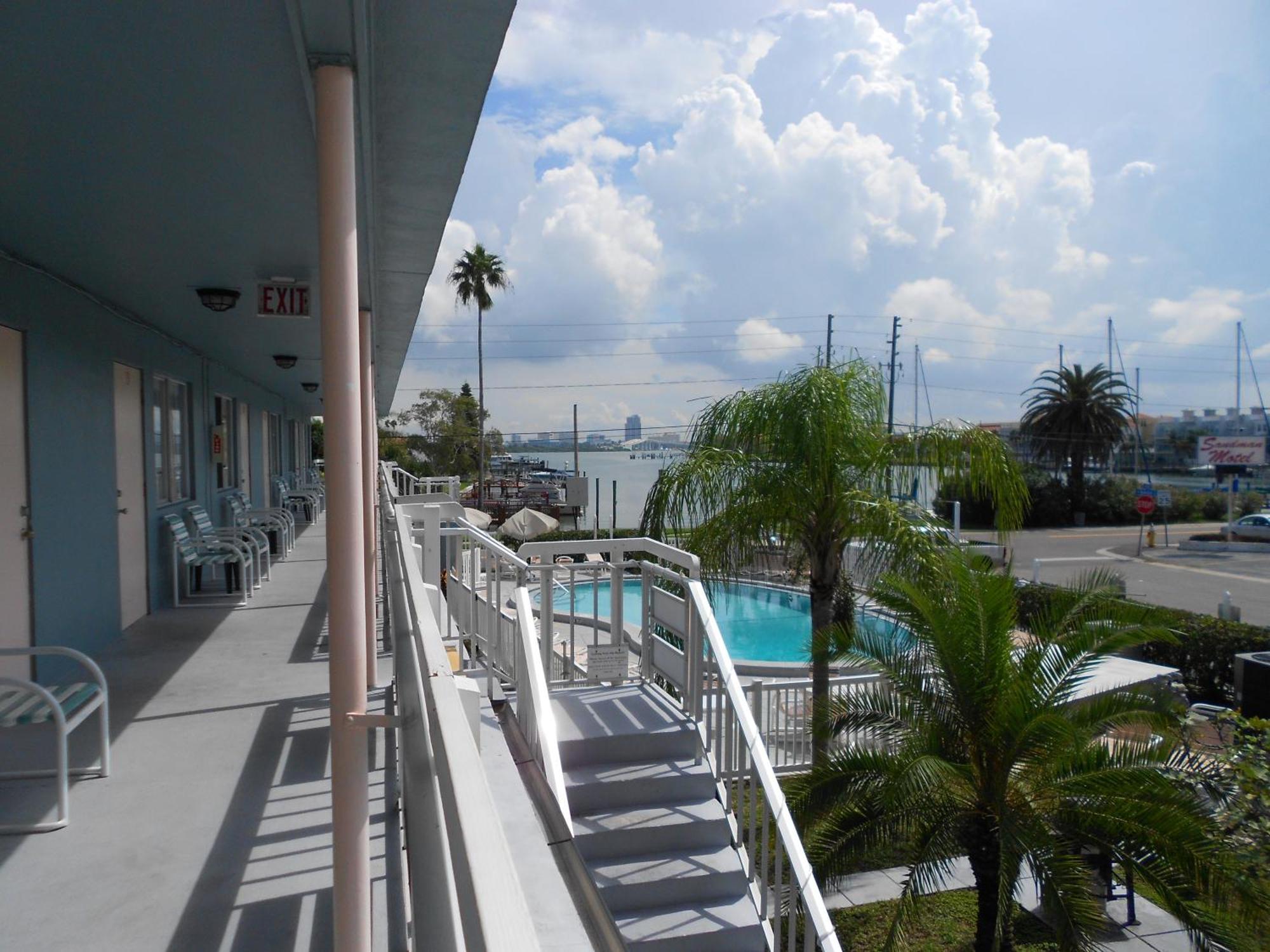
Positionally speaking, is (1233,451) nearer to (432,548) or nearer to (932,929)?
(932,929)

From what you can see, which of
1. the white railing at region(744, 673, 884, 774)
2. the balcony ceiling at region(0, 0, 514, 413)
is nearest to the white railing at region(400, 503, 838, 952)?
the balcony ceiling at region(0, 0, 514, 413)

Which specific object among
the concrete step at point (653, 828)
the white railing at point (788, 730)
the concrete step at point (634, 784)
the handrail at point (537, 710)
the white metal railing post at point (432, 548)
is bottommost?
the white railing at point (788, 730)

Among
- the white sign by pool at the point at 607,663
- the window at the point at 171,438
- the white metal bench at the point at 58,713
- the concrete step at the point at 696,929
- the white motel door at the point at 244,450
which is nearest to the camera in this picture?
the white metal bench at the point at 58,713

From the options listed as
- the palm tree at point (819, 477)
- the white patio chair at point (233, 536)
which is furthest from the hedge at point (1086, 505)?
the white patio chair at point (233, 536)

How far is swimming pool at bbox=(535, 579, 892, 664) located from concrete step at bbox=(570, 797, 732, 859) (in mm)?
11634

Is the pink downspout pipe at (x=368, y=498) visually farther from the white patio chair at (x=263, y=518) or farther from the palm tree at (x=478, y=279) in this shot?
the palm tree at (x=478, y=279)

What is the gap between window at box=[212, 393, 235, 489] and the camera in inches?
385

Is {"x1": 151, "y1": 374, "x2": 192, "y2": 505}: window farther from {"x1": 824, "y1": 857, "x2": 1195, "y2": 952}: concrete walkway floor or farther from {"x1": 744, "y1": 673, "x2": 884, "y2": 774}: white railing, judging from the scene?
{"x1": 824, "y1": 857, "x2": 1195, "y2": 952}: concrete walkway floor

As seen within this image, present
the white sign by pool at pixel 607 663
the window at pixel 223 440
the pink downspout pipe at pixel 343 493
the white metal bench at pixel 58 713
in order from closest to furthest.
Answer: the pink downspout pipe at pixel 343 493 < the white metal bench at pixel 58 713 < the white sign by pool at pixel 607 663 < the window at pixel 223 440

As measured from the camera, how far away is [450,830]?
963 millimetres

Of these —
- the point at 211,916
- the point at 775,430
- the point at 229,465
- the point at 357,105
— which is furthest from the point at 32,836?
the point at 229,465

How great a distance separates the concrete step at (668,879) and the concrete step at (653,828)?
0.19 feet

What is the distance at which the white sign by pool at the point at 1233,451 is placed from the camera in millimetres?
40438

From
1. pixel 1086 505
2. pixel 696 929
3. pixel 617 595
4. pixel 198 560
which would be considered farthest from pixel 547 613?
pixel 1086 505
